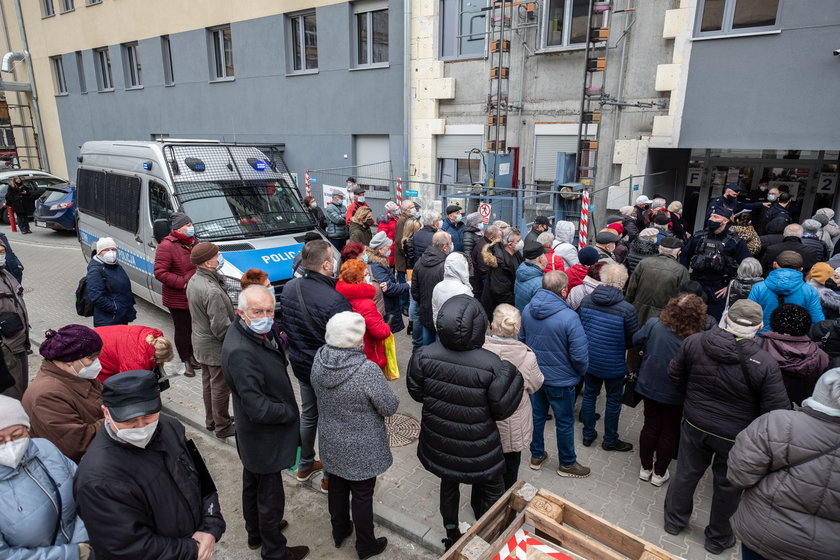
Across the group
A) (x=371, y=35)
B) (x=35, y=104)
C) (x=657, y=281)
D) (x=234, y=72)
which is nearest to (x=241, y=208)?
(x=657, y=281)

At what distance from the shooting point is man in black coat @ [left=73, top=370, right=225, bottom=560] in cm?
216

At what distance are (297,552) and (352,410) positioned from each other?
1.29 meters

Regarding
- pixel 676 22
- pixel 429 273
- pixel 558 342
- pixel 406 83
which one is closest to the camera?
pixel 558 342

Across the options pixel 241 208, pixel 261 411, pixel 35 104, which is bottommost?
pixel 261 411

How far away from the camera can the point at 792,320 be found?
12.1ft

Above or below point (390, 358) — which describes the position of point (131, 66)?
above

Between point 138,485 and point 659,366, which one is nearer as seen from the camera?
point 138,485

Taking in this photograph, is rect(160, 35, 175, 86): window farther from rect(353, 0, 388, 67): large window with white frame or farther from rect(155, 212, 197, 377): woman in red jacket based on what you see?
rect(155, 212, 197, 377): woman in red jacket

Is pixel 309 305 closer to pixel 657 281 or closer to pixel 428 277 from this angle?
pixel 428 277

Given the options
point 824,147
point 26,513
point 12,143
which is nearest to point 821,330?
point 26,513

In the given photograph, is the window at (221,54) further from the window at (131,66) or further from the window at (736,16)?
the window at (736,16)

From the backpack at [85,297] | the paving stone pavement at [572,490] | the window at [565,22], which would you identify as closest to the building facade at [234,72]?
the window at [565,22]

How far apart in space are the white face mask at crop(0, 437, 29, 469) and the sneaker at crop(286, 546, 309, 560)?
208 cm

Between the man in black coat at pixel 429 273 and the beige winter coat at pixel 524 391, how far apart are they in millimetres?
2239
